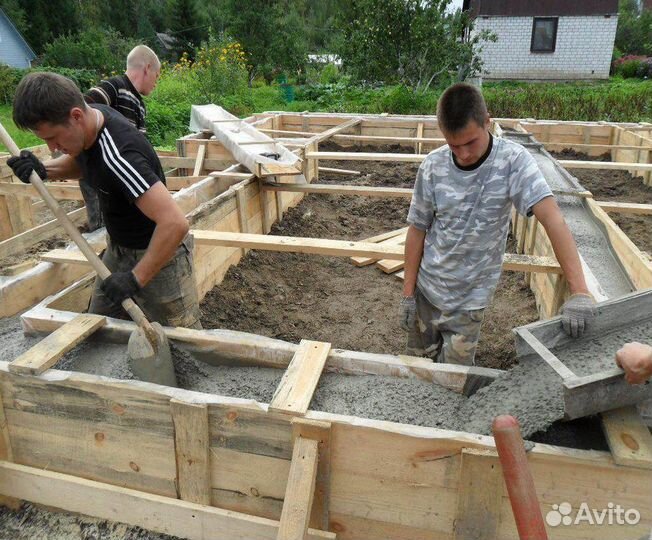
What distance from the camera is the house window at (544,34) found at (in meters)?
25.9

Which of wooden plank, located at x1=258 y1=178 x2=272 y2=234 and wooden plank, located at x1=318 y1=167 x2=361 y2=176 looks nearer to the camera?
wooden plank, located at x1=258 y1=178 x2=272 y2=234

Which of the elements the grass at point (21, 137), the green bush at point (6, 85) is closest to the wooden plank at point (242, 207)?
the grass at point (21, 137)

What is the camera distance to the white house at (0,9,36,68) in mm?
35675

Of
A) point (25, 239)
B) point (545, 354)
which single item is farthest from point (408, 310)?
point (25, 239)

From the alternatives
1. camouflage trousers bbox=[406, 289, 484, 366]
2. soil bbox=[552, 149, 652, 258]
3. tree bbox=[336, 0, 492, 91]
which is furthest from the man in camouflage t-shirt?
tree bbox=[336, 0, 492, 91]

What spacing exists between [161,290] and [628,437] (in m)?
2.55

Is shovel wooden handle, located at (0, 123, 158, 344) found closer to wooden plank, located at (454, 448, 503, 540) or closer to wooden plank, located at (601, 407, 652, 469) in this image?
wooden plank, located at (454, 448, 503, 540)

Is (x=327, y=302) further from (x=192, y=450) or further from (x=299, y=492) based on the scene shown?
(x=299, y=492)

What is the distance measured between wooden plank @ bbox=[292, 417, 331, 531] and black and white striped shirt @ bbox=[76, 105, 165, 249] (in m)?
1.40

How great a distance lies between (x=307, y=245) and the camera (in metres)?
4.06

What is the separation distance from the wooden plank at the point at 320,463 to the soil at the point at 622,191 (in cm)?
613

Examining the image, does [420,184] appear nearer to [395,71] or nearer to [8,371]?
[8,371]

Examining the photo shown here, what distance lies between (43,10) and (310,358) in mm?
47602

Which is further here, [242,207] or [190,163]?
[190,163]
